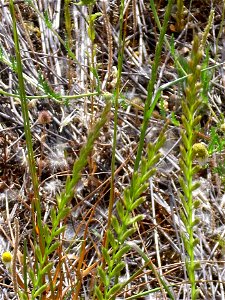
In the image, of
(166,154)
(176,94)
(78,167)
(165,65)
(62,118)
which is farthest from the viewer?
(165,65)

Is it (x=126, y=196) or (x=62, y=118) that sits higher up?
(x=126, y=196)

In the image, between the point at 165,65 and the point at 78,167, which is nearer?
the point at 78,167

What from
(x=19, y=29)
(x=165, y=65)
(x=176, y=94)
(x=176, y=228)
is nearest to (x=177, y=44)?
(x=165, y=65)

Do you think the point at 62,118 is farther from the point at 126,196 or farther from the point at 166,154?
the point at 126,196

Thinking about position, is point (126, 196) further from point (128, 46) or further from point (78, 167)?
point (128, 46)

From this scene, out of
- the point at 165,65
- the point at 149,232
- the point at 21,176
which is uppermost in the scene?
the point at 165,65

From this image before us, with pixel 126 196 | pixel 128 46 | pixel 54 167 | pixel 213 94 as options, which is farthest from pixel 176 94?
pixel 126 196

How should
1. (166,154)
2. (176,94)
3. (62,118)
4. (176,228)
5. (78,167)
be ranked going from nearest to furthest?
(78,167)
(176,228)
(166,154)
(62,118)
(176,94)
